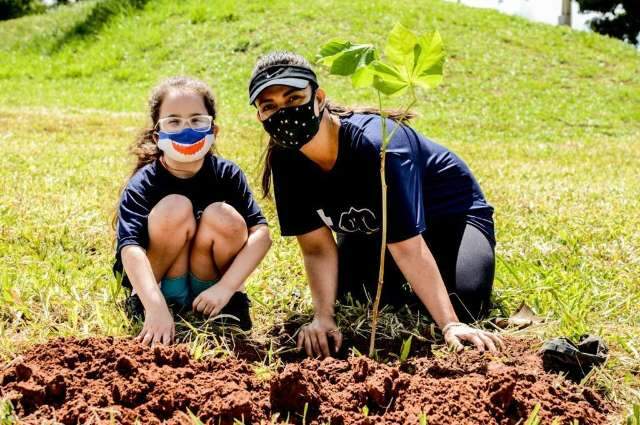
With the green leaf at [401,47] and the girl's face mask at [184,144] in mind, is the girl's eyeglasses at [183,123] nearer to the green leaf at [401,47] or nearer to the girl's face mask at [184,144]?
the girl's face mask at [184,144]

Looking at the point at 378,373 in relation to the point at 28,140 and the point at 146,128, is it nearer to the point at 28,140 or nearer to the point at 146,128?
the point at 146,128

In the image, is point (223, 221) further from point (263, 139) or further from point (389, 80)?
point (263, 139)

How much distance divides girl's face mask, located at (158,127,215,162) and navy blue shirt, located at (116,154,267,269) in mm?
104

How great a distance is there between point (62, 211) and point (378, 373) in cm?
272

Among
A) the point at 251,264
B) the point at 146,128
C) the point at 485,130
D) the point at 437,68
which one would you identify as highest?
the point at 437,68

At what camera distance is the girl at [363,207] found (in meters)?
2.45

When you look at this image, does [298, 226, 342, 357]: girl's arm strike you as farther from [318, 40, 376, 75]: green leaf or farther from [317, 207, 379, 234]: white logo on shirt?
[318, 40, 376, 75]: green leaf

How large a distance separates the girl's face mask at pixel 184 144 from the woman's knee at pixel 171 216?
0.20 metres

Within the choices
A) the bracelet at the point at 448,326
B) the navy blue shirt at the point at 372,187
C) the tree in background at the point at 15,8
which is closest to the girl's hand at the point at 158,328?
the navy blue shirt at the point at 372,187

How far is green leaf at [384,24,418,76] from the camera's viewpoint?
1.87 m

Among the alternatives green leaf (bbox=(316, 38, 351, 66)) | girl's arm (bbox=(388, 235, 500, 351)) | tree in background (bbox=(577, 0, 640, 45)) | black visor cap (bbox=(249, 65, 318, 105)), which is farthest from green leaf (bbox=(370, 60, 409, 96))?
tree in background (bbox=(577, 0, 640, 45))

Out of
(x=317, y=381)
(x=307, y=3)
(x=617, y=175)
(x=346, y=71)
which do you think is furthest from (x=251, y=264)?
(x=307, y=3)

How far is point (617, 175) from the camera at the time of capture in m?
6.55

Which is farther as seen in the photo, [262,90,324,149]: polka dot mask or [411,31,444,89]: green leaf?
[262,90,324,149]: polka dot mask
